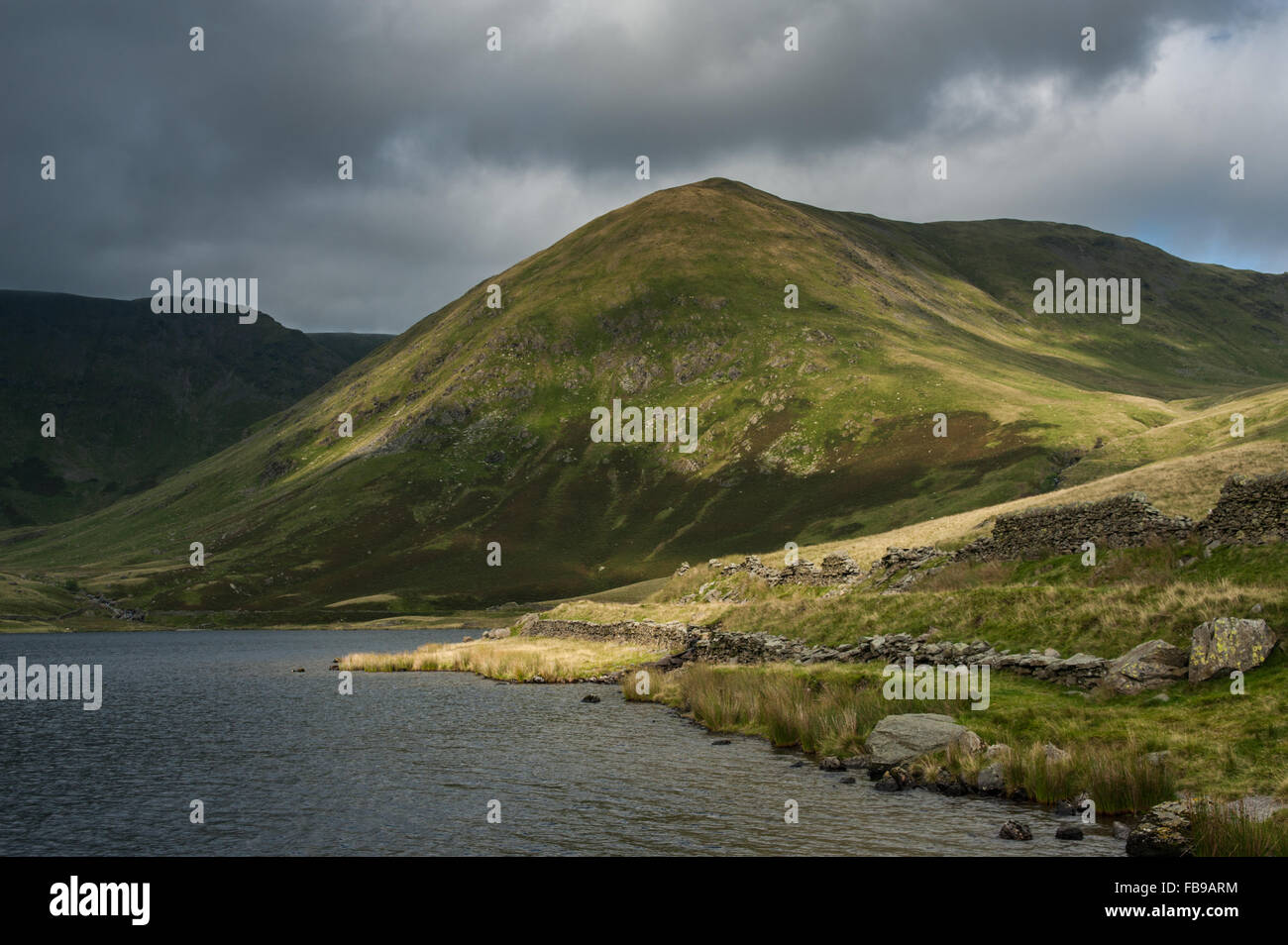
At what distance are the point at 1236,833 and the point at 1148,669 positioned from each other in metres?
11.9

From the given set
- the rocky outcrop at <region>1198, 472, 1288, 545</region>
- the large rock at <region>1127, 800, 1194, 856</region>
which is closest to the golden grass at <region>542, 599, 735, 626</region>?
the rocky outcrop at <region>1198, 472, 1288, 545</region>

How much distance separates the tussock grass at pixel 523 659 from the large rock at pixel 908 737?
37.4 metres


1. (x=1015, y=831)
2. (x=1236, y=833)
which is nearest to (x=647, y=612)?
(x=1015, y=831)

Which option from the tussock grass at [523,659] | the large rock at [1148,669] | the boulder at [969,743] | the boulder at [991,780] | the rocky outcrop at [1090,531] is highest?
the rocky outcrop at [1090,531]

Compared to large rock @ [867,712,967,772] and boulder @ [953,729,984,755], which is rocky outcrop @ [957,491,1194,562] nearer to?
large rock @ [867,712,967,772]

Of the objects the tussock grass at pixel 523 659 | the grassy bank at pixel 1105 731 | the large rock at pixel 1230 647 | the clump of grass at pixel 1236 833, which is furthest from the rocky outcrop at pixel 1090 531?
the clump of grass at pixel 1236 833

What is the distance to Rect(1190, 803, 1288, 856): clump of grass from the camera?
54.5 ft

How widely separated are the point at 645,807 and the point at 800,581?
4494 centimetres

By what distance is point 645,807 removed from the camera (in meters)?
26.9

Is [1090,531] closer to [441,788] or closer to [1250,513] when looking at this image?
[1250,513]

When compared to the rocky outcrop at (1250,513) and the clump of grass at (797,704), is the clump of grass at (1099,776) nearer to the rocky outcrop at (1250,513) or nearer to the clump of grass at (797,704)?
the clump of grass at (797,704)

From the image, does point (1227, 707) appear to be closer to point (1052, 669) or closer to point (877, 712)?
point (1052, 669)

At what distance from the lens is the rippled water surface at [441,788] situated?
23.3 m
